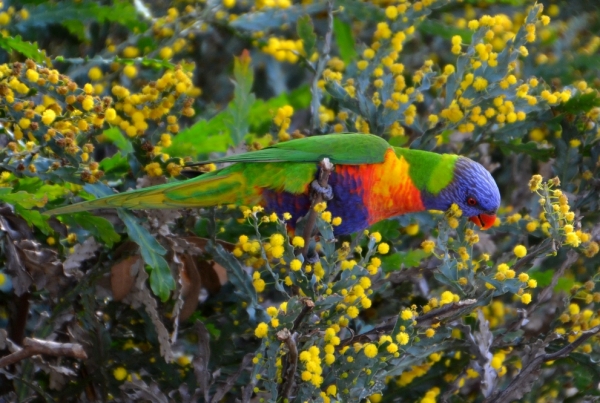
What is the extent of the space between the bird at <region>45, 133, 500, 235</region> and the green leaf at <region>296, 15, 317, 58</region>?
0.24 meters

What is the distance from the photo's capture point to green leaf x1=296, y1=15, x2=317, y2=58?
1403mm

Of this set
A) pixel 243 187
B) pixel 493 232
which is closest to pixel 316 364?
pixel 243 187

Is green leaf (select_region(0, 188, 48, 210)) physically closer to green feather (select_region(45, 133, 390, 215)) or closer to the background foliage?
the background foliage

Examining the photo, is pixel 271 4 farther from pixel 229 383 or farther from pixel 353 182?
pixel 229 383

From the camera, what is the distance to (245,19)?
157 cm

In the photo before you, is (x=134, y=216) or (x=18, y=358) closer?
(x=18, y=358)

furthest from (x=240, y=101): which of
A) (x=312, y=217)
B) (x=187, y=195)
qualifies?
(x=312, y=217)

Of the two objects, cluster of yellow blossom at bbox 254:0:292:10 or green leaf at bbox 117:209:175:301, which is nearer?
green leaf at bbox 117:209:175:301

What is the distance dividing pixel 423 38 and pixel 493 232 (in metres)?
0.84

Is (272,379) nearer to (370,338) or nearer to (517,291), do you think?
(370,338)

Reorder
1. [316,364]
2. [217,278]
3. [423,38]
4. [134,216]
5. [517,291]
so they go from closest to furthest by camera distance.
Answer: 1. [316,364]
2. [517,291]
3. [134,216]
4. [217,278]
5. [423,38]

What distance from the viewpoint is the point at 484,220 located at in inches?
51.4

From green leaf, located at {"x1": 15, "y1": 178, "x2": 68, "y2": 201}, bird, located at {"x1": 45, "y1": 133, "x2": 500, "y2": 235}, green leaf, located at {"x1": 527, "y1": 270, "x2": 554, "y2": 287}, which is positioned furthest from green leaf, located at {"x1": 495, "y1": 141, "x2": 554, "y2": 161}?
green leaf, located at {"x1": 15, "y1": 178, "x2": 68, "y2": 201}

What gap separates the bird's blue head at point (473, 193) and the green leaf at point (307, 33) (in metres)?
0.37
